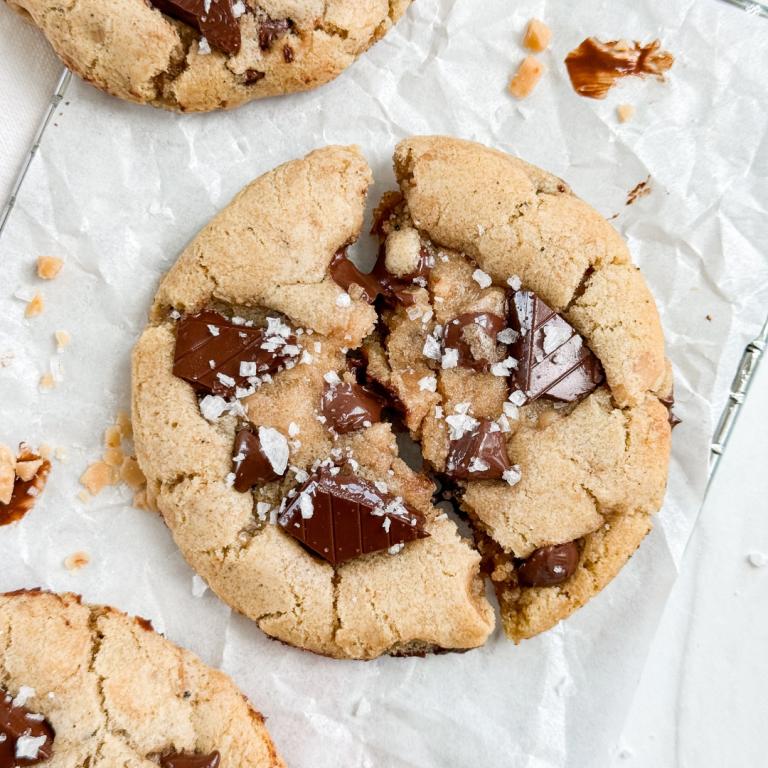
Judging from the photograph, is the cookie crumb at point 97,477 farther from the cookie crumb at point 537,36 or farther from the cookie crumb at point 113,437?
the cookie crumb at point 537,36

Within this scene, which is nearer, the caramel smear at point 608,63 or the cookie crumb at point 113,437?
the cookie crumb at point 113,437

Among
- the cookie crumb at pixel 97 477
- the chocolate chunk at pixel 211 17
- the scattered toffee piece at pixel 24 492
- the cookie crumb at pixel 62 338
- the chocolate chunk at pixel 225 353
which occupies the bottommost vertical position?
the scattered toffee piece at pixel 24 492

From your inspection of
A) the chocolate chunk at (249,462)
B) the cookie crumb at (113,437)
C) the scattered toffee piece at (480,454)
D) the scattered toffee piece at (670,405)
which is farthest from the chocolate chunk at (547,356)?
the cookie crumb at (113,437)

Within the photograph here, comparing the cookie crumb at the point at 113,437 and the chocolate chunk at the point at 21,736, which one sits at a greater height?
the cookie crumb at the point at 113,437

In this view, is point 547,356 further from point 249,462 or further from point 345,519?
point 249,462

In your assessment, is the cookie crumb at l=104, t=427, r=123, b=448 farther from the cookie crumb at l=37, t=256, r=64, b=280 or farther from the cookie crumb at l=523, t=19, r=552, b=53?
the cookie crumb at l=523, t=19, r=552, b=53

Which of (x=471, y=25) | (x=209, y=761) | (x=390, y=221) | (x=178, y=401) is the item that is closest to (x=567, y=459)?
(x=390, y=221)

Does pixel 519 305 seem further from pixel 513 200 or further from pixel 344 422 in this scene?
pixel 344 422
